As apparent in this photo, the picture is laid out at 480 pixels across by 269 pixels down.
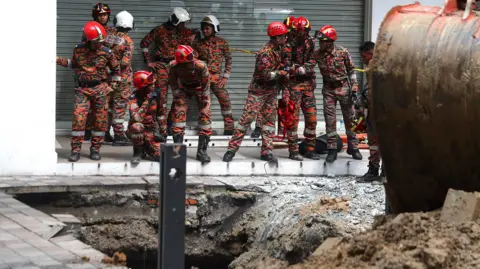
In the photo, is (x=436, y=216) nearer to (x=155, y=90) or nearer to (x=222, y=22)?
(x=155, y=90)

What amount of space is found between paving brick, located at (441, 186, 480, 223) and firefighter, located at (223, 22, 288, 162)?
7342mm

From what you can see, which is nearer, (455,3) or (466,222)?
(466,222)

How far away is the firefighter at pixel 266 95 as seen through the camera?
483 inches

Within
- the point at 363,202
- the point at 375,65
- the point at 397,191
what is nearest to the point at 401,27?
the point at 375,65

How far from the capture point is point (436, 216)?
5.06 metres

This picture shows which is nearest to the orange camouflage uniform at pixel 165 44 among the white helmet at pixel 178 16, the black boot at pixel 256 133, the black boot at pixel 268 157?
the white helmet at pixel 178 16

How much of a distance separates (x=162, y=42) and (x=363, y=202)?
545cm

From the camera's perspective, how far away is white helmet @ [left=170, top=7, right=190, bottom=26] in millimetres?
14023

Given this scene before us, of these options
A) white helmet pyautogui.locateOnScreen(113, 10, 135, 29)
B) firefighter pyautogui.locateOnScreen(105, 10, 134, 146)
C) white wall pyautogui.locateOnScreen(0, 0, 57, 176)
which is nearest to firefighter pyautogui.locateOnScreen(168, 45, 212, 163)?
firefighter pyautogui.locateOnScreen(105, 10, 134, 146)

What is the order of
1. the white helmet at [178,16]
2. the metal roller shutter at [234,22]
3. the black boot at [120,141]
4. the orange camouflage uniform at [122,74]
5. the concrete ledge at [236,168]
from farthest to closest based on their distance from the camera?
the metal roller shutter at [234,22], the white helmet at [178,16], the black boot at [120,141], the orange camouflage uniform at [122,74], the concrete ledge at [236,168]

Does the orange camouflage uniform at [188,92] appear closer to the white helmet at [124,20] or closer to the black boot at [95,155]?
the black boot at [95,155]

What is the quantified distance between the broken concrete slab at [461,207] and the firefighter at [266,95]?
7.34 metres

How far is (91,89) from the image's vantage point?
12039 millimetres

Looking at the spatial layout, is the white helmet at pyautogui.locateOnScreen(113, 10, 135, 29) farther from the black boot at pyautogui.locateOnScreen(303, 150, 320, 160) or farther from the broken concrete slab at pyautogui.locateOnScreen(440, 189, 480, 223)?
the broken concrete slab at pyautogui.locateOnScreen(440, 189, 480, 223)
